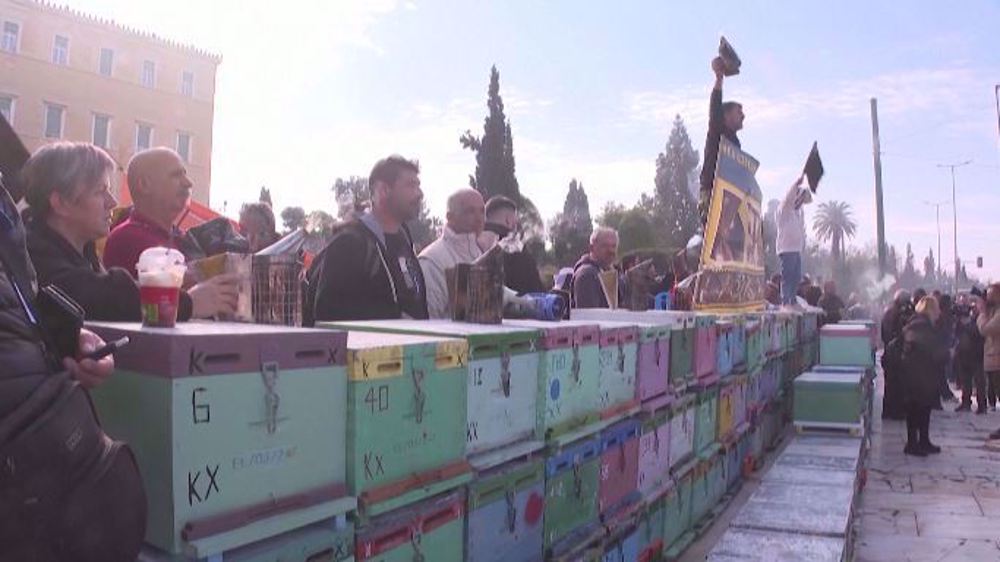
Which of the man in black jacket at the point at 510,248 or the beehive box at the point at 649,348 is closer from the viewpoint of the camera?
the beehive box at the point at 649,348

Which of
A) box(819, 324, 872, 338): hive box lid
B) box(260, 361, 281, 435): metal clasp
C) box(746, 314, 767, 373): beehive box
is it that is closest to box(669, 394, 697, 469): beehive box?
box(746, 314, 767, 373): beehive box

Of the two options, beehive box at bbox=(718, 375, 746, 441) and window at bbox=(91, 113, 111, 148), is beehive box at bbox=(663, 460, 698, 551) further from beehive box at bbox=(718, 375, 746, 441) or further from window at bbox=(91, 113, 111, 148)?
window at bbox=(91, 113, 111, 148)

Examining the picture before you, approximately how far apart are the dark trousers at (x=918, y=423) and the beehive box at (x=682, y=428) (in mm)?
6356

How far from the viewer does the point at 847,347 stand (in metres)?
13.4

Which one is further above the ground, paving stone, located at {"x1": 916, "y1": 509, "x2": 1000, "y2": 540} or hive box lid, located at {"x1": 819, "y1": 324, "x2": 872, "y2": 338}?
hive box lid, located at {"x1": 819, "y1": 324, "x2": 872, "y2": 338}

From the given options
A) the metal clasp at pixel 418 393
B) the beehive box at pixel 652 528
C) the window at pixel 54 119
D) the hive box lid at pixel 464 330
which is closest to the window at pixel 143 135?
the window at pixel 54 119

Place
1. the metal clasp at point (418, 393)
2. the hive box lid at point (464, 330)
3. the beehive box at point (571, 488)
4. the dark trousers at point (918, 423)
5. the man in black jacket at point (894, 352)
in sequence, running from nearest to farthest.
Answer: the metal clasp at point (418, 393) → the hive box lid at point (464, 330) → the beehive box at point (571, 488) → the dark trousers at point (918, 423) → the man in black jacket at point (894, 352)

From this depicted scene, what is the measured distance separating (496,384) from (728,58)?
6.76 m

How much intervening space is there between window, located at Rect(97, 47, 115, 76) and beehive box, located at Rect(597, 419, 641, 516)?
41300mm

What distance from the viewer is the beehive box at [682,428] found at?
5578 mm

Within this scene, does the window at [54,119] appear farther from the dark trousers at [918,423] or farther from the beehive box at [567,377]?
the beehive box at [567,377]

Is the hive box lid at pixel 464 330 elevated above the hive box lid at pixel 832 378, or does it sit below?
above

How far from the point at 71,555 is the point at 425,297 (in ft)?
9.85

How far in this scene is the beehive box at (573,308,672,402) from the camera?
15.9ft
